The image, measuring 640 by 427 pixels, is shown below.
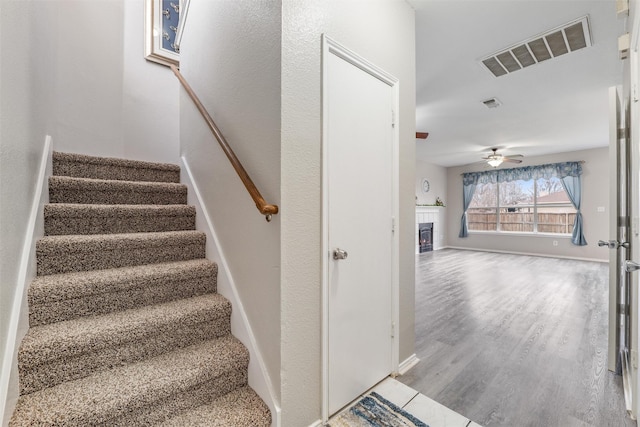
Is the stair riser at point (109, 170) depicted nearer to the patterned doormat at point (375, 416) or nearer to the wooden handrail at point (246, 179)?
the wooden handrail at point (246, 179)

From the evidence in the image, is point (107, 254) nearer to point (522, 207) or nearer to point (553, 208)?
point (522, 207)

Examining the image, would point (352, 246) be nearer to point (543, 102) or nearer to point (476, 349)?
point (476, 349)

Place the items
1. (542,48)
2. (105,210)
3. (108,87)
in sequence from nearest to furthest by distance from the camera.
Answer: (105,210) < (542,48) < (108,87)

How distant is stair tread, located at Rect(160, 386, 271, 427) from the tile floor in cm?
75

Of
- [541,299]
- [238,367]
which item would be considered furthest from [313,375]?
[541,299]

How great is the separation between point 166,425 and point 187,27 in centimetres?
288

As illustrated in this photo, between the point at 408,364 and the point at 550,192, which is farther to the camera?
the point at 550,192

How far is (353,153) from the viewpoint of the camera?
64.6 inches

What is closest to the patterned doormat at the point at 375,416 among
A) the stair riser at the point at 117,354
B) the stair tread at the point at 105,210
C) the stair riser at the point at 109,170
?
the stair riser at the point at 117,354

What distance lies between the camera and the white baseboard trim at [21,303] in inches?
39.1

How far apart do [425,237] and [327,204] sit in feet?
23.6

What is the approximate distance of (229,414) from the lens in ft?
4.22

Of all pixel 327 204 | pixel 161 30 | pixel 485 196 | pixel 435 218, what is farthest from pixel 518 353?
pixel 485 196

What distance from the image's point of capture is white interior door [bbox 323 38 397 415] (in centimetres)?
151
